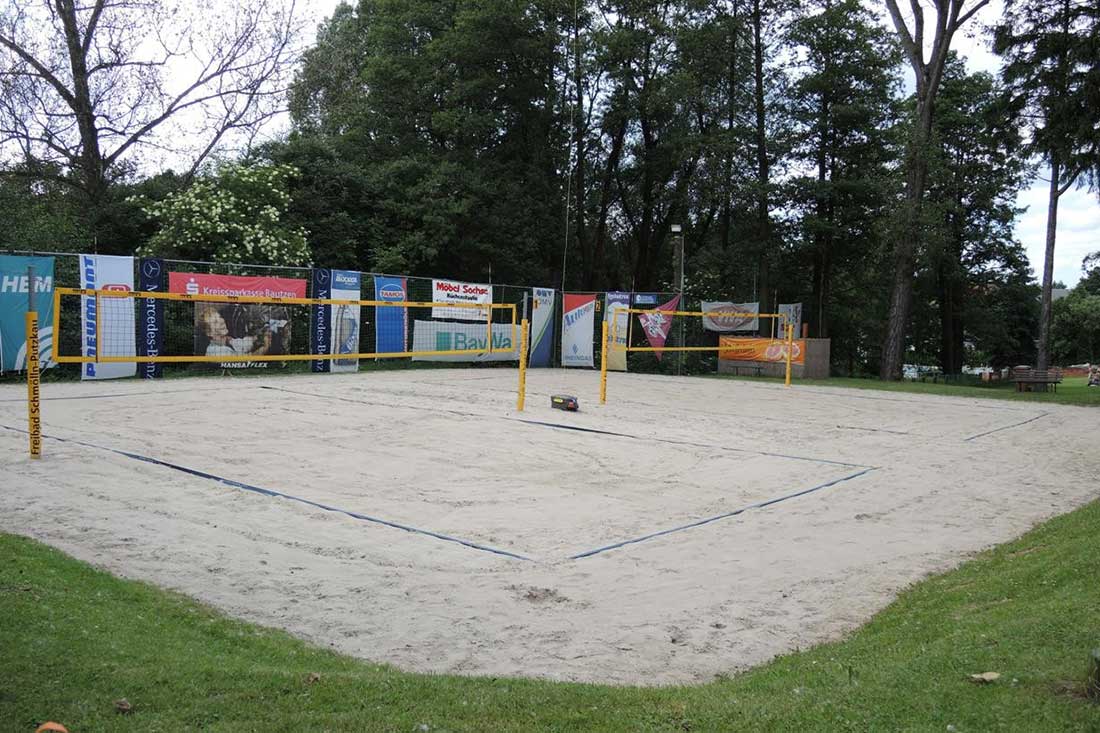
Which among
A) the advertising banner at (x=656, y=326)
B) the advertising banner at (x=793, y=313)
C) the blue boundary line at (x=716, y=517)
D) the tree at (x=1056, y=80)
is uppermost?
the tree at (x=1056, y=80)

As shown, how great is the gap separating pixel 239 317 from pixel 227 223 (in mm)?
2967

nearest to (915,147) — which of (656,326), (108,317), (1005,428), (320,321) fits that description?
(656,326)

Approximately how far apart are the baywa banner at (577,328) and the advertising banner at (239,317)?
8993 mm

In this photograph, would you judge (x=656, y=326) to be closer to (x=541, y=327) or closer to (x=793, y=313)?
(x=541, y=327)

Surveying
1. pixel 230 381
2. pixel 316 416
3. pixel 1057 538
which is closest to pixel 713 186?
pixel 230 381

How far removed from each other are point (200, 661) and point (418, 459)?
18.5ft

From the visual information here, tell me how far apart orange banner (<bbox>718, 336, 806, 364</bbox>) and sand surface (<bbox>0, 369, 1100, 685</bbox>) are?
10.8m

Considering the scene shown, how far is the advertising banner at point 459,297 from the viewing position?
21.2m

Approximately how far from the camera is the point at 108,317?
1517cm

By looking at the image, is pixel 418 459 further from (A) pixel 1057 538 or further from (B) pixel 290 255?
(B) pixel 290 255

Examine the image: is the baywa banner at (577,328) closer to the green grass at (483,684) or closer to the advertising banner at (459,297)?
the advertising banner at (459,297)

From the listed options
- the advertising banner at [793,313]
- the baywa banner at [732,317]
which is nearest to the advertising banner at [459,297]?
the baywa banner at [732,317]

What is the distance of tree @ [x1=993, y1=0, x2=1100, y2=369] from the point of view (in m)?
19.9

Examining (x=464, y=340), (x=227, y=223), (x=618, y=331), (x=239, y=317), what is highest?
(x=227, y=223)
